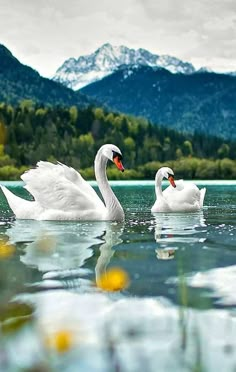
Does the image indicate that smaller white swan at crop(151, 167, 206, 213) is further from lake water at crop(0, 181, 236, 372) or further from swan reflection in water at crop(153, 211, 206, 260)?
lake water at crop(0, 181, 236, 372)

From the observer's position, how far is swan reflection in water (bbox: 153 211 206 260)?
8938 millimetres

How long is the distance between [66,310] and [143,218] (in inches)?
384

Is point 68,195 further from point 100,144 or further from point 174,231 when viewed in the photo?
point 100,144

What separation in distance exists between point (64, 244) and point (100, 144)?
432 feet

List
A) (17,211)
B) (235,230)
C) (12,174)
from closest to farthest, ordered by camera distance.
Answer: (235,230) < (17,211) < (12,174)

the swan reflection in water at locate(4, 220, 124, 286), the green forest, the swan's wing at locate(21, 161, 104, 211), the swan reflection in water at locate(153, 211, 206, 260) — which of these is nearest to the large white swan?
the swan's wing at locate(21, 161, 104, 211)

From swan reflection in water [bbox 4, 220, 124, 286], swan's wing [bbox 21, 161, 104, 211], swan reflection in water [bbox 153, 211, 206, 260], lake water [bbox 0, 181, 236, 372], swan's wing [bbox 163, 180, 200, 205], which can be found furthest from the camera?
swan's wing [bbox 163, 180, 200, 205]

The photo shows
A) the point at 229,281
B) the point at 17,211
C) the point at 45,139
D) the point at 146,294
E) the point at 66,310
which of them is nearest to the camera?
the point at 66,310

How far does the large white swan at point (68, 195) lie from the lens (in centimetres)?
1334

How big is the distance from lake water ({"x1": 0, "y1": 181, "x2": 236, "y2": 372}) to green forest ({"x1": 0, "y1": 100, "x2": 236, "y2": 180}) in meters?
99.7

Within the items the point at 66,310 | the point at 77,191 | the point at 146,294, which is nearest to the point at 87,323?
the point at 66,310

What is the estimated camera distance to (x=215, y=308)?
5105mm

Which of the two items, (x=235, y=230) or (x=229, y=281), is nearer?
(x=229, y=281)

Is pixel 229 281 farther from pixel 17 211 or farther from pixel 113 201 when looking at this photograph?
pixel 17 211
